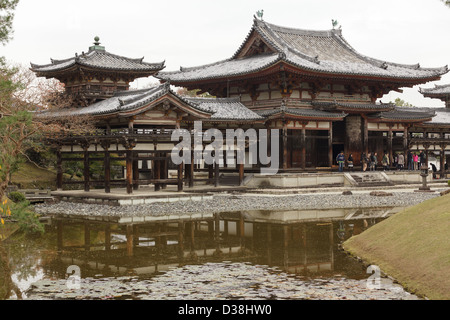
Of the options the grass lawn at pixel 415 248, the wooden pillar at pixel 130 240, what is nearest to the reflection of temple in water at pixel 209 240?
the wooden pillar at pixel 130 240

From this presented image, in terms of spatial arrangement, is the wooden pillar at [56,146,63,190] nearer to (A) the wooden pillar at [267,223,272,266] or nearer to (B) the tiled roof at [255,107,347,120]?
(B) the tiled roof at [255,107,347,120]

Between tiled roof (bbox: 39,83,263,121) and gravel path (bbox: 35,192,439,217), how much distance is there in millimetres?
5545

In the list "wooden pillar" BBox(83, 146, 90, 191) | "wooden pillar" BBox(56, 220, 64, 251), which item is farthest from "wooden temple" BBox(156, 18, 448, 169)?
"wooden pillar" BBox(56, 220, 64, 251)

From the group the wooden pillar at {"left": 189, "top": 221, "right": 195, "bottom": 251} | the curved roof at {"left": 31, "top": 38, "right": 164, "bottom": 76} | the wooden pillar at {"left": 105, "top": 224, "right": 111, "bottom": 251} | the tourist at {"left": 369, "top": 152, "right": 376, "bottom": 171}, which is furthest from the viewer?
the tourist at {"left": 369, "top": 152, "right": 376, "bottom": 171}

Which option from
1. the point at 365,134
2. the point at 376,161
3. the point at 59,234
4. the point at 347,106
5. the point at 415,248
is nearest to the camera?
the point at 415,248

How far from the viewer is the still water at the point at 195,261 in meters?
13.2

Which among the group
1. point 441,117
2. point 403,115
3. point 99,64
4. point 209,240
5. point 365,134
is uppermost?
point 99,64

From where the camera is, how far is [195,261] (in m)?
16.9

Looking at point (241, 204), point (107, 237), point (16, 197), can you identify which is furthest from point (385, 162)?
point (107, 237)

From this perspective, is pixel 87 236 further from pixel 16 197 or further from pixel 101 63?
pixel 101 63

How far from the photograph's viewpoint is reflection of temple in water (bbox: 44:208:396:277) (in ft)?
54.3

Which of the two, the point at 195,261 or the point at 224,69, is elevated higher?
the point at 224,69

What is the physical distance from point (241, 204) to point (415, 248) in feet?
56.8
